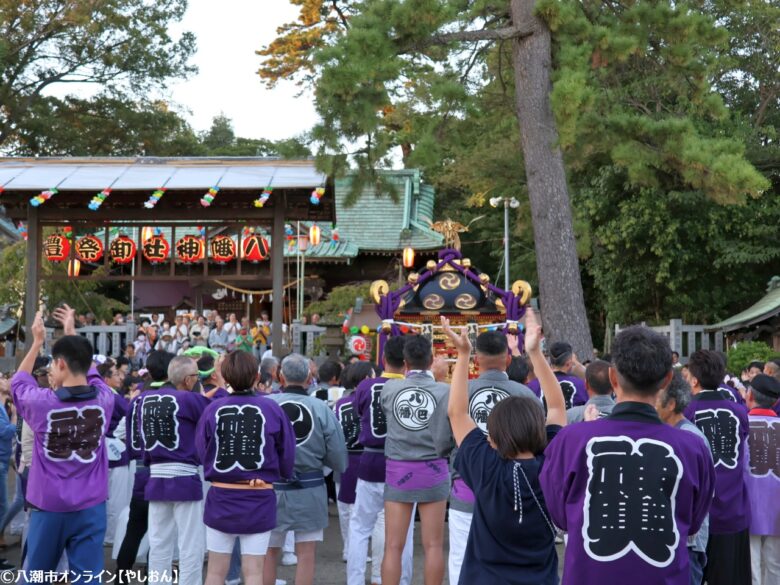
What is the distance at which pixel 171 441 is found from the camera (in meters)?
→ 5.30

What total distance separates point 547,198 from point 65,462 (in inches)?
299

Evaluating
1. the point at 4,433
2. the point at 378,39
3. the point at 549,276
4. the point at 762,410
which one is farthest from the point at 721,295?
the point at 4,433

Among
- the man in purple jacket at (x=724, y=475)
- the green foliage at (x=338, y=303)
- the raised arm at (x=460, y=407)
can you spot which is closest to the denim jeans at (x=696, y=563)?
the man in purple jacket at (x=724, y=475)

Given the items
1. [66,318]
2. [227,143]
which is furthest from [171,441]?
[227,143]

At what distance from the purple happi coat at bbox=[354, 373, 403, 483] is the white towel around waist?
1.36 metres

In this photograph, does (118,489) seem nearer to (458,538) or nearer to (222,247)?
(458,538)

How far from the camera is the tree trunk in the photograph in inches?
432

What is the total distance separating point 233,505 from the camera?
482cm

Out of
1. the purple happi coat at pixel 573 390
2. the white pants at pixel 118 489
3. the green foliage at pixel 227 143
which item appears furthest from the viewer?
the green foliage at pixel 227 143

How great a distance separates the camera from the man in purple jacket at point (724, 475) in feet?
15.8

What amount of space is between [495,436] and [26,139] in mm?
24470

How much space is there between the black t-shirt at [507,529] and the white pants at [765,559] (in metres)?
2.81

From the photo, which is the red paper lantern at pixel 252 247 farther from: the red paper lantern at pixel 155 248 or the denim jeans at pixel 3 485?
the denim jeans at pixel 3 485

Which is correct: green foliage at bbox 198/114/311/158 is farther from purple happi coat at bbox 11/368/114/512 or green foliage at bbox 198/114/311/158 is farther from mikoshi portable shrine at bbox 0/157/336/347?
purple happi coat at bbox 11/368/114/512
